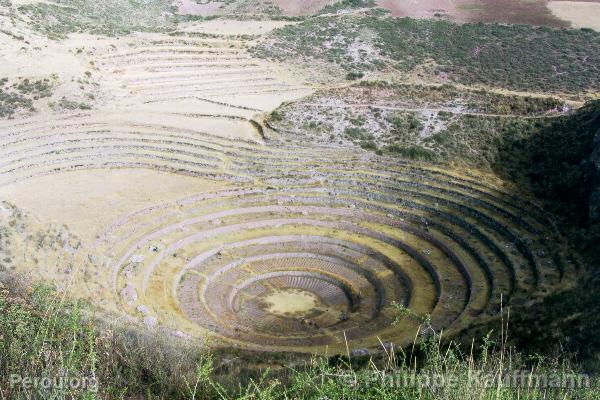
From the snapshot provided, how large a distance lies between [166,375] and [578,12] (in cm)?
6729

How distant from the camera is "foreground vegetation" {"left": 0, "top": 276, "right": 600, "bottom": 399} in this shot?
8.88m

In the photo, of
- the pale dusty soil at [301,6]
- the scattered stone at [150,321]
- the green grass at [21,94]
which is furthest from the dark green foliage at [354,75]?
the scattered stone at [150,321]

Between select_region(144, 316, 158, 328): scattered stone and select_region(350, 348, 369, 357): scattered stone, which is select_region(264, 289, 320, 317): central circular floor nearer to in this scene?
select_region(350, 348, 369, 357): scattered stone

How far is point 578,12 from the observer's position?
63219 millimetres

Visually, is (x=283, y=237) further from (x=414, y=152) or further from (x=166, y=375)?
(x=166, y=375)

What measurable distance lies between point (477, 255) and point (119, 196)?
63.2 ft

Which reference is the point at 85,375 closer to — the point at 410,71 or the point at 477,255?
the point at 477,255

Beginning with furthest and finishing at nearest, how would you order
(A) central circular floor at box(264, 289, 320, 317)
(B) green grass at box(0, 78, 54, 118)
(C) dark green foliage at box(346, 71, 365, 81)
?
(C) dark green foliage at box(346, 71, 365, 81) < (B) green grass at box(0, 78, 54, 118) < (A) central circular floor at box(264, 289, 320, 317)

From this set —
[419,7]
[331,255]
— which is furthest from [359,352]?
[419,7]

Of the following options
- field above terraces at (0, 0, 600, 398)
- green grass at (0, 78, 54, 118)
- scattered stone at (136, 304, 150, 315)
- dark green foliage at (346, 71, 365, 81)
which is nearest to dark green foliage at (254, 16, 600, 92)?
field above terraces at (0, 0, 600, 398)

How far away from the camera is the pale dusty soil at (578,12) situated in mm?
59487

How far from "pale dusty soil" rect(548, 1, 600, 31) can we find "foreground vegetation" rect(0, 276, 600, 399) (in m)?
57.8

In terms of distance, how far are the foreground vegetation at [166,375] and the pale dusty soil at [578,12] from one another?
2274 inches

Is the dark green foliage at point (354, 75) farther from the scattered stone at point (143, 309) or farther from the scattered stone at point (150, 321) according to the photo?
the scattered stone at point (150, 321)
